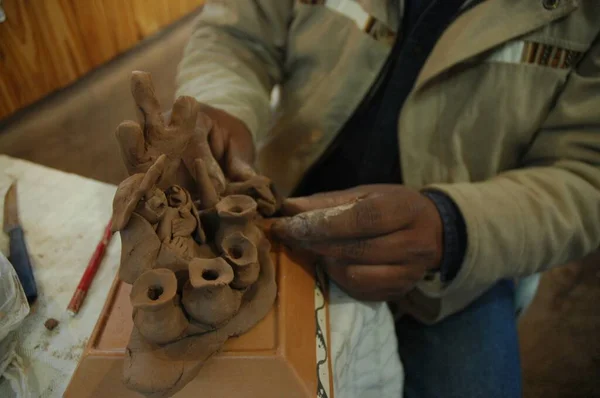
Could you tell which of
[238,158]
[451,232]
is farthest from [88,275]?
[451,232]

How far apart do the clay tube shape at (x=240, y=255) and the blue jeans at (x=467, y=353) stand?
425 mm

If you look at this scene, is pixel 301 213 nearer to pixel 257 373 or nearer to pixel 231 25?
pixel 257 373

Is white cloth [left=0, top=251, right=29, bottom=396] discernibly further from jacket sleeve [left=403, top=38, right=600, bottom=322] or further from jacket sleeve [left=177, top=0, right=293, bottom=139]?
jacket sleeve [left=403, top=38, right=600, bottom=322]

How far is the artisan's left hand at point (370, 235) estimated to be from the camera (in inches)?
22.8

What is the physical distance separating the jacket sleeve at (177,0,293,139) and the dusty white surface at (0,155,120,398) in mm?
277

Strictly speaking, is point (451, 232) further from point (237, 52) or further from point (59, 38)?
point (59, 38)

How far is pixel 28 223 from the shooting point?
0.81 metres

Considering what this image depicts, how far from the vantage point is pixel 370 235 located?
59 centimetres

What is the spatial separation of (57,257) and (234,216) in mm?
411

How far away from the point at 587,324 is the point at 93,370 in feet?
4.81

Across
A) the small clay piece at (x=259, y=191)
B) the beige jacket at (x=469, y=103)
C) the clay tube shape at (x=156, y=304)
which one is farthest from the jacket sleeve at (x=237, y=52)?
the clay tube shape at (x=156, y=304)

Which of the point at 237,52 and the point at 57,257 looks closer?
the point at 57,257

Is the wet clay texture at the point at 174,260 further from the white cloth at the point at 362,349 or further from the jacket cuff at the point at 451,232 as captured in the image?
the jacket cuff at the point at 451,232

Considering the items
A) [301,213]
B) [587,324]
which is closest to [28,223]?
[301,213]
